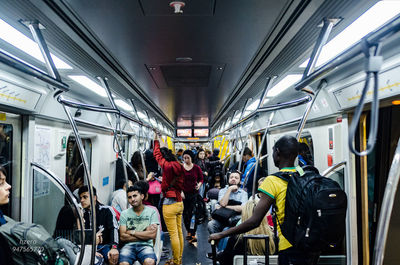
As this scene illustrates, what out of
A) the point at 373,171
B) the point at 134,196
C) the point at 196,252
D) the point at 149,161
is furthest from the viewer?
the point at 149,161

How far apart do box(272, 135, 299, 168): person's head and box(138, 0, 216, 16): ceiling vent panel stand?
100 cm

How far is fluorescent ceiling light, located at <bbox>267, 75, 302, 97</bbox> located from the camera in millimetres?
3839

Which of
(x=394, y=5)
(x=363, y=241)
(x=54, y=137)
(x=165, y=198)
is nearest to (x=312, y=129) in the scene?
(x=363, y=241)

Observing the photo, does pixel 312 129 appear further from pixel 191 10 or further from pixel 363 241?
pixel 191 10

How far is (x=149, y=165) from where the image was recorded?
675 cm

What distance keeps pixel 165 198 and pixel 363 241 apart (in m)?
2.61

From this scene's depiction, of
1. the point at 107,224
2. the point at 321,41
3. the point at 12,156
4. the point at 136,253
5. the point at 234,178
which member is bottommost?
the point at 136,253

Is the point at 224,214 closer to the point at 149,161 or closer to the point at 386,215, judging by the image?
the point at 149,161

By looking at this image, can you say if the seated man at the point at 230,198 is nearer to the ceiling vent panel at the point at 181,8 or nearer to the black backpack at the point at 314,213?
the black backpack at the point at 314,213

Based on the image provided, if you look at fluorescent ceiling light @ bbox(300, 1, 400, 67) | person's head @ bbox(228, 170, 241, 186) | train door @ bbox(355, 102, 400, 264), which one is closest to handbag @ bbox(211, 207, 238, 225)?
person's head @ bbox(228, 170, 241, 186)

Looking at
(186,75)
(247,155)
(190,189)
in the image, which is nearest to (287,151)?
(186,75)

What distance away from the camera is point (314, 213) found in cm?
175

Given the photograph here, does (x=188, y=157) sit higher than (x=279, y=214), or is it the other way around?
(x=188, y=157)

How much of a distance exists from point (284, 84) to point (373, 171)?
158 cm
